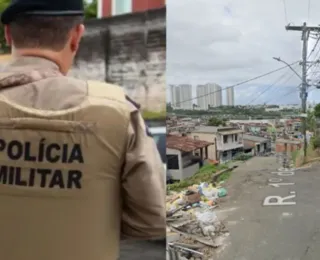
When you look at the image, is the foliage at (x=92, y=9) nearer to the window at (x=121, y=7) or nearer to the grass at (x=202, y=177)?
the window at (x=121, y=7)

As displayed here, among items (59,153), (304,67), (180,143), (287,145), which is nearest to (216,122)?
(180,143)

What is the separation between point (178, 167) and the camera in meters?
1.47

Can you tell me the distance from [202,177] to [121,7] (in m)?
0.61

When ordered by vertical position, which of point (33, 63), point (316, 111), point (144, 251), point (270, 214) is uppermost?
point (33, 63)

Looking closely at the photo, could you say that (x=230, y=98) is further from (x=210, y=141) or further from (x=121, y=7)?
(x=121, y=7)

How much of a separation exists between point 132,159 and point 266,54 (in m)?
0.75

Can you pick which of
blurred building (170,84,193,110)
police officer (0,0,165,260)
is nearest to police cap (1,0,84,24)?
police officer (0,0,165,260)

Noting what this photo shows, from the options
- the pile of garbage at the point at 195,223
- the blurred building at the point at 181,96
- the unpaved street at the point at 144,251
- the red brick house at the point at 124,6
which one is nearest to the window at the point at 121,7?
the red brick house at the point at 124,6

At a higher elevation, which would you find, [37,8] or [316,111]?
[37,8]

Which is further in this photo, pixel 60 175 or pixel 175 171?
pixel 175 171

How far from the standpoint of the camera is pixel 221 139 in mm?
1497

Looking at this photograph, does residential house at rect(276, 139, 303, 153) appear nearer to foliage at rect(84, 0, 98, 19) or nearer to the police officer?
the police officer

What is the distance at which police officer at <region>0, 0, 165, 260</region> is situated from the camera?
98 centimetres

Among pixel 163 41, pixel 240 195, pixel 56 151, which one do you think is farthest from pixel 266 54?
pixel 56 151
